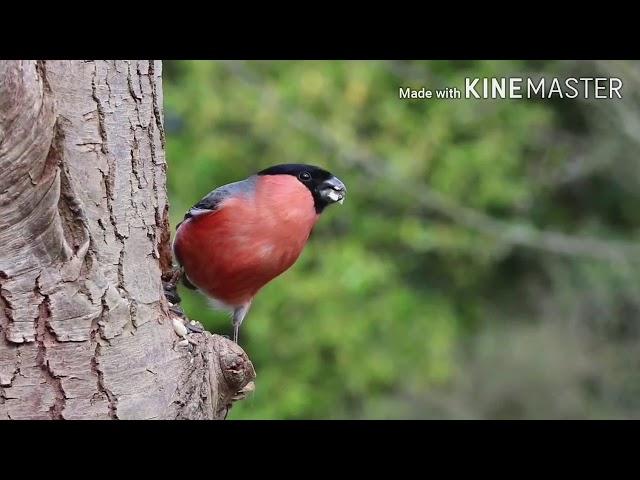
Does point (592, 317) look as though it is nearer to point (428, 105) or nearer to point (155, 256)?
point (428, 105)

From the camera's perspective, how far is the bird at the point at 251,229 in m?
3.48

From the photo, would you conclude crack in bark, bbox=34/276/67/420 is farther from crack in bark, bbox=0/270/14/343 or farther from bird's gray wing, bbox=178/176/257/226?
bird's gray wing, bbox=178/176/257/226

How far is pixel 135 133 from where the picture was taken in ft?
8.09

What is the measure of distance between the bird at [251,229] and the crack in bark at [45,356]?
1.31m

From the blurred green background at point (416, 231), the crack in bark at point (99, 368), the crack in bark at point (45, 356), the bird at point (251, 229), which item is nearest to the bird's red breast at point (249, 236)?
the bird at point (251, 229)

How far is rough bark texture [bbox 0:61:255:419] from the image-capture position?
205cm

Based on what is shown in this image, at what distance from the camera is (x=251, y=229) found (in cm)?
348

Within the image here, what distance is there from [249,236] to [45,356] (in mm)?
1356

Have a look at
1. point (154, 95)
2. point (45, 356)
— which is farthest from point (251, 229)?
point (45, 356)

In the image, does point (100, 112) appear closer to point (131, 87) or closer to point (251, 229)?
point (131, 87)

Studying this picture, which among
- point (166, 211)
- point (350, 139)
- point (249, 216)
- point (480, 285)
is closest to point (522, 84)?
point (350, 139)

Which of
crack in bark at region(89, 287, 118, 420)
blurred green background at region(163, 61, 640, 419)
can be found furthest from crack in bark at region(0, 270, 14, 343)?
blurred green background at region(163, 61, 640, 419)

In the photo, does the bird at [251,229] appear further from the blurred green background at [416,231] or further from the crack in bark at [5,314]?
the blurred green background at [416,231]

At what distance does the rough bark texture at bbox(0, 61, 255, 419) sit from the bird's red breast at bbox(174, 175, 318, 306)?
0.88 meters
